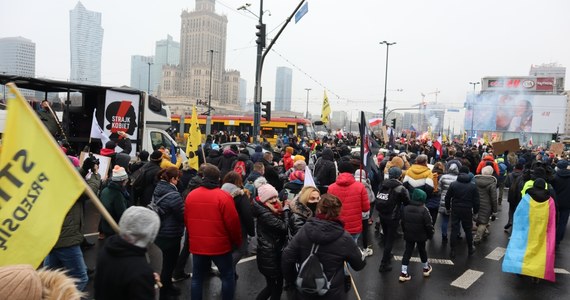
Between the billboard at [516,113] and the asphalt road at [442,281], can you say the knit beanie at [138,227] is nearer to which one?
the asphalt road at [442,281]

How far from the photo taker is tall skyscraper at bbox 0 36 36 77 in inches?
2763

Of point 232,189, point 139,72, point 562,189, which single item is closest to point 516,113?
point 562,189

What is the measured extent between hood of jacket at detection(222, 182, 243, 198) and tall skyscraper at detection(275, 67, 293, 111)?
7062 centimetres

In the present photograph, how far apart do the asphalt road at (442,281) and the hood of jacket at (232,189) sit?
1.53 metres

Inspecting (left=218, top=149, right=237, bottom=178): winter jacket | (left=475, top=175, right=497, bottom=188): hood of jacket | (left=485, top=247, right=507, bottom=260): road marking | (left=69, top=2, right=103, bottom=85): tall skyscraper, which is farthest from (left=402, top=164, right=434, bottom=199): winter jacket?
(left=69, top=2, right=103, bottom=85): tall skyscraper

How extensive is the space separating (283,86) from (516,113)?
42699mm

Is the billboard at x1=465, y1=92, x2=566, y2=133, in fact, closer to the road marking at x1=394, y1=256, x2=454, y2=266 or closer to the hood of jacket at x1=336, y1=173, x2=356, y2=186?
the road marking at x1=394, y1=256, x2=454, y2=266

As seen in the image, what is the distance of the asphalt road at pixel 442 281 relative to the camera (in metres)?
5.88

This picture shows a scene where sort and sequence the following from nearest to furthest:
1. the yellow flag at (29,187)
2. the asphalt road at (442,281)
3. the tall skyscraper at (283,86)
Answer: the yellow flag at (29,187)
the asphalt road at (442,281)
the tall skyscraper at (283,86)

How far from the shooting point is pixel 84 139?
13438mm

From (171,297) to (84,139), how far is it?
31.6 ft

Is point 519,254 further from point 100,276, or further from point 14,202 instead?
point 14,202

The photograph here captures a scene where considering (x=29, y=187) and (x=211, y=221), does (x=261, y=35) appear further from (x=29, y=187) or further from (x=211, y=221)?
(x=29, y=187)

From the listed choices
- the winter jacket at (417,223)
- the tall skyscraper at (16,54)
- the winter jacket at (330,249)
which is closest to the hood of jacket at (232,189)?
the winter jacket at (330,249)
